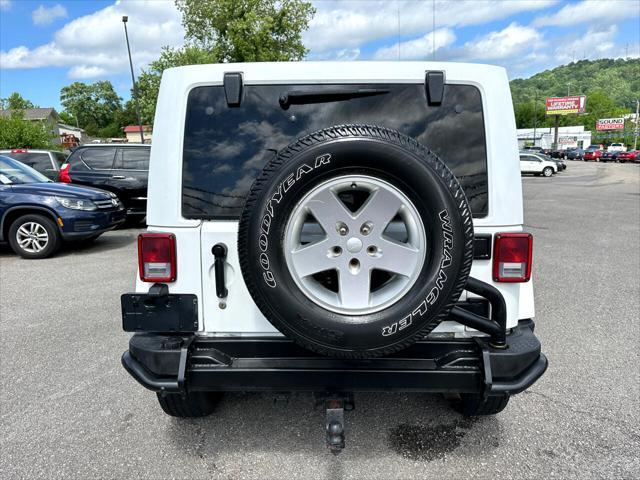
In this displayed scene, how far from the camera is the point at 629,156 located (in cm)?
4900

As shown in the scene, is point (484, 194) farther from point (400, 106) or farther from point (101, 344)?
Answer: point (101, 344)

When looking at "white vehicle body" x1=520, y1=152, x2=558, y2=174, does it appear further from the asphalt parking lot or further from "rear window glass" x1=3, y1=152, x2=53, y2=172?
the asphalt parking lot

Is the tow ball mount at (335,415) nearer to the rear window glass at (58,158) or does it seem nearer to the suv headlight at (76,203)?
the suv headlight at (76,203)

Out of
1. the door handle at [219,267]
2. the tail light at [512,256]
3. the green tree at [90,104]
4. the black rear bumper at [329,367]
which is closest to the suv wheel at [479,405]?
the black rear bumper at [329,367]

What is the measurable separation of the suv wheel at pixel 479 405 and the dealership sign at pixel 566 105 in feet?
290

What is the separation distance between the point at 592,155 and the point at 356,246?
205 feet

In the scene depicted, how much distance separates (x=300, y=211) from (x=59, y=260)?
6.75 meters

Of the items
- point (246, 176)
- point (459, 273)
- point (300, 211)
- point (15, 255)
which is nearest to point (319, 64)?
point (246, 176)

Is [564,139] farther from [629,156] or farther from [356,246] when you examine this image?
[356,246]

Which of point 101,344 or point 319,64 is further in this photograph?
point 101,344

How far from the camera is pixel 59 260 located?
7254mm

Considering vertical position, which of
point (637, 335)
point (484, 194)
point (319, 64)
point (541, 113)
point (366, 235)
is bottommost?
point (637, 335)

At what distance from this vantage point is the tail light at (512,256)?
2.20 meters

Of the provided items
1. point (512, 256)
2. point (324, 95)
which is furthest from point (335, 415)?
point (324, 95)
